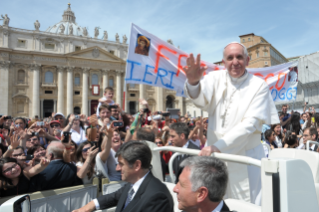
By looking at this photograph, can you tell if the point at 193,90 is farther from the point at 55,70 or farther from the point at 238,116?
the point at 55,70

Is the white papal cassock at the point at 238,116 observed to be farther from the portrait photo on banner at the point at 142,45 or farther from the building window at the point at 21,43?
the building window at the point at 21,43

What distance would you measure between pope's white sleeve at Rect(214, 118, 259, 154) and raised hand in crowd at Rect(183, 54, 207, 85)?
0.55 m

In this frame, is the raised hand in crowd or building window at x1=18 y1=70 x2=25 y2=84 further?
building window at x1=18 y1=70 x2=25 y2=84

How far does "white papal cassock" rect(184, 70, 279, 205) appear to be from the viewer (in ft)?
7.04

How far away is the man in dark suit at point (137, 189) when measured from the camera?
83.9 inches

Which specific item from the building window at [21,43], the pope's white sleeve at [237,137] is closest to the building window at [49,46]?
the building window at [21,43]

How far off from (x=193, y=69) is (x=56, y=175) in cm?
238

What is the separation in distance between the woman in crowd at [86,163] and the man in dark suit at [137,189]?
34.7 inches

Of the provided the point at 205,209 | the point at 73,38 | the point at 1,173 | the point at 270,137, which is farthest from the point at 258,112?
the point at 73,38

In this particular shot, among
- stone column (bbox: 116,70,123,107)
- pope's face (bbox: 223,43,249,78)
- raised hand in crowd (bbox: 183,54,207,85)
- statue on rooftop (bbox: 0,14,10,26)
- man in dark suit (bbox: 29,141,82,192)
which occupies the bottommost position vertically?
man in dark suit (bbox: 29,141,82,192)

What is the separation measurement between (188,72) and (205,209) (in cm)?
112

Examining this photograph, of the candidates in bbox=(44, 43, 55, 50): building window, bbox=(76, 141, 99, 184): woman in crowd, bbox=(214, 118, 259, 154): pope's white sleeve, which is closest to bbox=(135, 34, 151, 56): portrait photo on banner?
bbox=(76, 141, 99, 184): woman in crowd

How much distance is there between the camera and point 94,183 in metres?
3.45

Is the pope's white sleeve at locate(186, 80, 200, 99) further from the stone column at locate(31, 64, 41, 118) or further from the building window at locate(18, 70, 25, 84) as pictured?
the building window at locate(18, 70, 25, 84)
